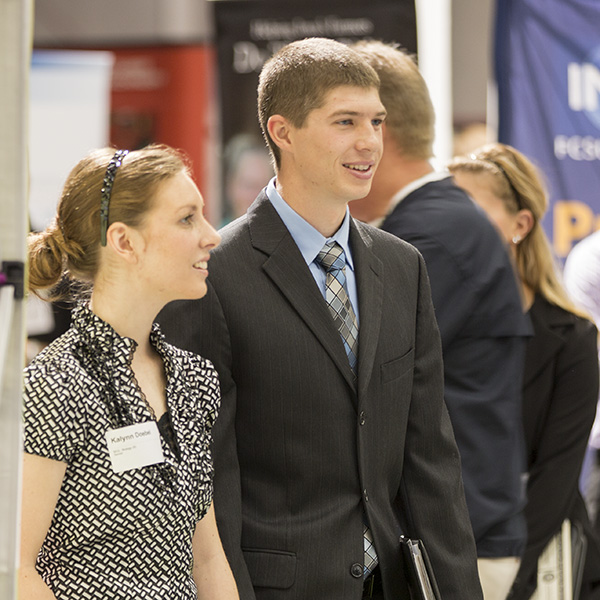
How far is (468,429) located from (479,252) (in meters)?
0.44

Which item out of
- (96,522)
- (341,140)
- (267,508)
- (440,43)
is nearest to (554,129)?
(440,43)

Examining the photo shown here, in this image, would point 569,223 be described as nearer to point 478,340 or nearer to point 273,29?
point 273,29

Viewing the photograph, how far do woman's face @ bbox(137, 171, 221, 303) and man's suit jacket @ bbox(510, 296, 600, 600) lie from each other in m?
1.72

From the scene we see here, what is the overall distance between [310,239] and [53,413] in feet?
2.19

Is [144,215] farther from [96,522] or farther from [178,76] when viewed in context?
[178,76]

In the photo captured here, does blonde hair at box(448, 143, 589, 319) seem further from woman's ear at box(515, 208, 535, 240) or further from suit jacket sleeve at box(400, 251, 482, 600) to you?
suit jacket sleeve at box(400, 251, 482, 600)

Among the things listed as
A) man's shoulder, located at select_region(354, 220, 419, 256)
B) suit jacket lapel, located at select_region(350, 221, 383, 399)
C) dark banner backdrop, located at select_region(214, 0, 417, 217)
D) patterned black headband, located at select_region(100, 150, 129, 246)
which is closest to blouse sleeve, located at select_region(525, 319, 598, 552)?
man's shoulder, located at select_region(354, 220, 419, 256)

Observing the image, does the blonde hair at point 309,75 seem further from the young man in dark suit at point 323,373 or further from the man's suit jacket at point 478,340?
the man's suit jacket at point 478,340

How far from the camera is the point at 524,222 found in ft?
11.4

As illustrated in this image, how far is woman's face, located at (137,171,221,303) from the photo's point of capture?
1.80 metres

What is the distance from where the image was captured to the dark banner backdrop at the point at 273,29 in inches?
210

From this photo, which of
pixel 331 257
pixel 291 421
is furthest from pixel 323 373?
pixel 331 257

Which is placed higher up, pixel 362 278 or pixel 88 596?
pixel 362 278

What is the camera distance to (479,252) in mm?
2566
